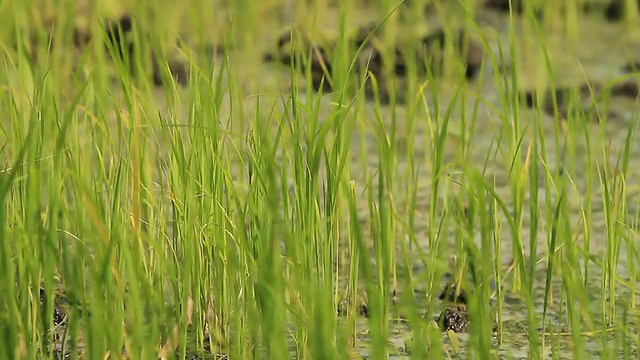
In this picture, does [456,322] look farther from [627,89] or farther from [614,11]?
[614,11]

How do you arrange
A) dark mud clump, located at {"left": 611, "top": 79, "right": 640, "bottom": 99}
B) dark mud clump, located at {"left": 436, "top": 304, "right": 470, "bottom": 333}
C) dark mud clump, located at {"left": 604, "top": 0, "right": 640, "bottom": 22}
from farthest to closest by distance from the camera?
dark mud clump, located at {"left": 604, "top": 0, "right": 640, "bottom": 22}, dark mud clump, located at {"left": 611, "top": 79, "right": 640, "bottom": 99}, dark mud clump, located at {"left": 436, "top": 304, "right": 470, "bottom": 333}

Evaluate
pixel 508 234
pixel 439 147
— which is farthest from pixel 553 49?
pixel 439 147

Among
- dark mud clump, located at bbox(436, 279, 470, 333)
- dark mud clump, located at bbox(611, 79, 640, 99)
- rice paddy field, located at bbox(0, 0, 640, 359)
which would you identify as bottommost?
dark mud clump, located at bbox(611, 79, 640, 99)

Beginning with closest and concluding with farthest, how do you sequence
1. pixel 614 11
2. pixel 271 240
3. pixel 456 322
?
1. pixel 271 240
2. pixel 456 322
3. pixel 614 11

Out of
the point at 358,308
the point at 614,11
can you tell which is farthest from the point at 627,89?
the point at 358,308

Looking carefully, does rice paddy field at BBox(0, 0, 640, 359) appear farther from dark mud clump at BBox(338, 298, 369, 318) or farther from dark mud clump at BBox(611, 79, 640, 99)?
dark mud clump at BBox(611, 79, 640, 99)

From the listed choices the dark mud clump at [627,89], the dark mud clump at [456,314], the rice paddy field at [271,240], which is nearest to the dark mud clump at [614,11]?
the dark mud clump at [627,89]

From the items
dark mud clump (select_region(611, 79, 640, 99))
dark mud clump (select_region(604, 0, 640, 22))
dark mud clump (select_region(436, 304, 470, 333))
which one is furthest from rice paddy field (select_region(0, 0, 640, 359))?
dark mud clump (select_region(604, 0, 640, 22))

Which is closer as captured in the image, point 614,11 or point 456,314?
point 456,314

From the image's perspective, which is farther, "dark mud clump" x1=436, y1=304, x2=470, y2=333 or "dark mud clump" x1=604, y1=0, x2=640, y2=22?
"dark mud clump" x1=604, y1=0, x2=640, y2=22

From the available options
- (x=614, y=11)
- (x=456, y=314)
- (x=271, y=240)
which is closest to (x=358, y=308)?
(x=456, y=314)

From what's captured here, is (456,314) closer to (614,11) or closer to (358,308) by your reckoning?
(358,308)

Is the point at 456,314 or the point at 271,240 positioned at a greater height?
the point at 271,240

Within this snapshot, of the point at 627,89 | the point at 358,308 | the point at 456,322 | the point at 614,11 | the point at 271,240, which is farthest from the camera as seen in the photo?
the point at 614,11
